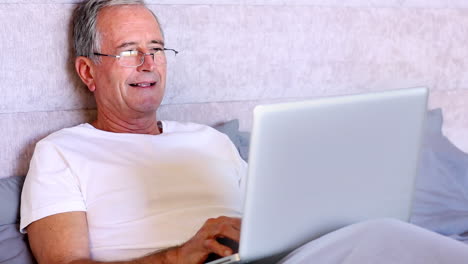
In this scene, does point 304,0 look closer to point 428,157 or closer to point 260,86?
point 260,86

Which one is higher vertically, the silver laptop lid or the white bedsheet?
the silver laptop lid

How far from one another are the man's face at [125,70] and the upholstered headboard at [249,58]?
10 centimetres

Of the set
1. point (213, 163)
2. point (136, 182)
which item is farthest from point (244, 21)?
point (136, 182)

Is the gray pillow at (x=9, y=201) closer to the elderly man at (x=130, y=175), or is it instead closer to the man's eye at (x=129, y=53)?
the elderly man at (x=130, y=175)

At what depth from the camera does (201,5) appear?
6.27ft


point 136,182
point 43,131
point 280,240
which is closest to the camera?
point 280,240

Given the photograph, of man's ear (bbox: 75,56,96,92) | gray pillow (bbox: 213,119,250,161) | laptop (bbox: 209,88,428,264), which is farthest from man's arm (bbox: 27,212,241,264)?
gray pillow (bbox: 213,119,250,161)

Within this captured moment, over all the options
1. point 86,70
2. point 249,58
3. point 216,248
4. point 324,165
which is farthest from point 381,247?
point 249,58

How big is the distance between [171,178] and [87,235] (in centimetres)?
27

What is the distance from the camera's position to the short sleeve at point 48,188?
A: 141cm

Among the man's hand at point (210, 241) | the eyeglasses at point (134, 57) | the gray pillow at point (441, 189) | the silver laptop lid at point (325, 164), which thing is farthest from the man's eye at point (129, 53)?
the gray pillow at point (441, 189)

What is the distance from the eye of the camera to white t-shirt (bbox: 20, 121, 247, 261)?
146cm

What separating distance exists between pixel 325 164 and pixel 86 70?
89 cm

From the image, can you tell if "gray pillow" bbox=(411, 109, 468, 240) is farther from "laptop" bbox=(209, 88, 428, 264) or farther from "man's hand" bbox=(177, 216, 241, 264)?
"man's hand" bbox=(177, 216, 241, 264)
